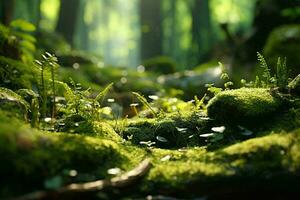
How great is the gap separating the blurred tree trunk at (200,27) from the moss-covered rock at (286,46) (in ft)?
46.7

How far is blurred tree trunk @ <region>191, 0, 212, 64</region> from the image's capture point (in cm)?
2361

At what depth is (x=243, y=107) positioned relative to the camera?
331cm

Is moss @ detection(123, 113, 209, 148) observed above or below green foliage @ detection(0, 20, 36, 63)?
below

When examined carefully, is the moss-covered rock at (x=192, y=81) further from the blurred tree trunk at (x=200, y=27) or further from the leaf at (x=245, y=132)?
the blurred tree trunk at (x=200, y=27)

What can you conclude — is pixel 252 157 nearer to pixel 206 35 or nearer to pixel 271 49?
pixel 271 49

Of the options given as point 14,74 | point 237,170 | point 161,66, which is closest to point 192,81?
point 161,66

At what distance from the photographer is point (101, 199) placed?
7.23ft

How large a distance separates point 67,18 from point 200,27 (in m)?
11.6

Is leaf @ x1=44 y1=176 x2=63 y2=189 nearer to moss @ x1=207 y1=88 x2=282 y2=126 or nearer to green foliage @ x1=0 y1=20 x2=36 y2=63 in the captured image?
moss @ x1=207 y1=88 x2=282 y2=126

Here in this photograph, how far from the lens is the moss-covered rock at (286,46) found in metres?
8.02

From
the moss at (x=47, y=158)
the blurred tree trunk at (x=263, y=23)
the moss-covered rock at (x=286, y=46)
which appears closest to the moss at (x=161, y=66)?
the blurred tree trunk at (x=263, y=23)

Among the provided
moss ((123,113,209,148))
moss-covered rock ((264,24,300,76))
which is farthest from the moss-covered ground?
moss-covered rock ((264,24,300,76))

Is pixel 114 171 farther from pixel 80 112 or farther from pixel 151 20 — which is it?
pixel 151 20

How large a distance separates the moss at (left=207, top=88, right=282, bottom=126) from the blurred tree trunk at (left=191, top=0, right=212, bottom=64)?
1975cm
